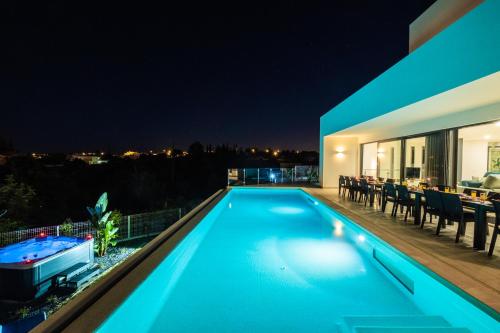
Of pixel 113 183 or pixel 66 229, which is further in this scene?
pixel 113 183

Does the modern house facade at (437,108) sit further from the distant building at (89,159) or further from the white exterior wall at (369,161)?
the distant building at (89,159)

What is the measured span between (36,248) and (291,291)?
6.67 meters

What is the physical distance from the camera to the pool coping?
6.88 ft

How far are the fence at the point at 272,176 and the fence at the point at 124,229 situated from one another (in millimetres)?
3194

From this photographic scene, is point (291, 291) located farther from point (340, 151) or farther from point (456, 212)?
point (340, 151)

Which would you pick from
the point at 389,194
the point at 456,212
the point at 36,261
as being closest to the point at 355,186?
the point at 389,194

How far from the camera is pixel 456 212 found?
14.0 feet

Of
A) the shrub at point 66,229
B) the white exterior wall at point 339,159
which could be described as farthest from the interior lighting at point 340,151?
the shrub at point 66,229

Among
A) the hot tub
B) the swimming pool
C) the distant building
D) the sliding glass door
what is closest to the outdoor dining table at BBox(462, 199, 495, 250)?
the swimming pool

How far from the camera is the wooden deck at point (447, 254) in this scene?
2.77 meters

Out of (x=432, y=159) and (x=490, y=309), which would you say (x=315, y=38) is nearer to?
(x=432, y=159)

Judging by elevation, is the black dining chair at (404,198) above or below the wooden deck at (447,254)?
above

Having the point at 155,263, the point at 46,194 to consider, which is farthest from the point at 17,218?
the point at 155,263

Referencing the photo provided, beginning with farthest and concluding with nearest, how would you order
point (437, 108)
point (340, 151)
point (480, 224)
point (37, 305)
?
point (340, 151) < point (37, 305) < point (437, 108) < point (480, 224)
